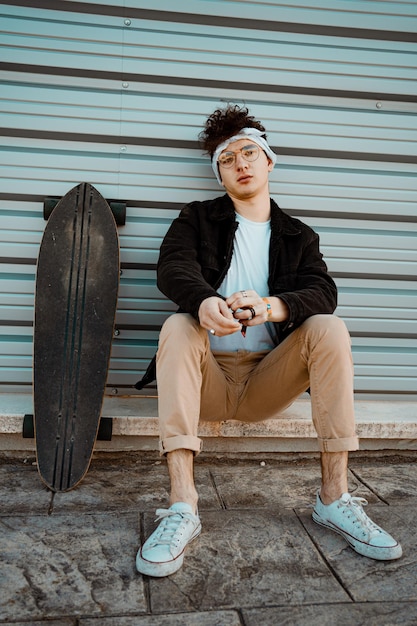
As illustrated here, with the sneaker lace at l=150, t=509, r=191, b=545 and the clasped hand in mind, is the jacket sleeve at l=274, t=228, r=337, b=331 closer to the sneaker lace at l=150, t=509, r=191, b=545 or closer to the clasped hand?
the clasped hand

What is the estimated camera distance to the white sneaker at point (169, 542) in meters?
2.11

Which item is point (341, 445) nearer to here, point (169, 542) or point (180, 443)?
point (180, 443)

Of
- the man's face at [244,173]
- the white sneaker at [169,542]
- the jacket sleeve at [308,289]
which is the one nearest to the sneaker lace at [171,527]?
the white sneaker at [169,542]

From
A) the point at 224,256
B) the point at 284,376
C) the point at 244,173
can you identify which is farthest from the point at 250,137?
the point at 284,376

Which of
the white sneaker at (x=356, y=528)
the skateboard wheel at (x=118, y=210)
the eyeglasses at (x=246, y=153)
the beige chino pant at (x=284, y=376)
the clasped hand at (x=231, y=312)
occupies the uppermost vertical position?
the eyeglasses at (x=246, y=153)

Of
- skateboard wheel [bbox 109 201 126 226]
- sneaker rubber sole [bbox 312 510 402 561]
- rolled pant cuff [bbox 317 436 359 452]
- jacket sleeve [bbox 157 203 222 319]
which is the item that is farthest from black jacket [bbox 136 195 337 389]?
sneaker rubber sole [bbox 312 510 402 561]

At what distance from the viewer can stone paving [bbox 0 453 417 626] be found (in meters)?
1.92

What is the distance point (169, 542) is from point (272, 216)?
1.84 metres

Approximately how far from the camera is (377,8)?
3.60 metres

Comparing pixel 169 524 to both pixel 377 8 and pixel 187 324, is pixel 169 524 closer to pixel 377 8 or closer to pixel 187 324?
pixel 187 324

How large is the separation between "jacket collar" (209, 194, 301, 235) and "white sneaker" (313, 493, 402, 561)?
1.40 metres

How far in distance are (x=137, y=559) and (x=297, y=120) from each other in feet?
8.75

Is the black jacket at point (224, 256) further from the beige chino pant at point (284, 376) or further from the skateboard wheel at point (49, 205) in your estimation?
the skateboard wheel at point (49, 205)

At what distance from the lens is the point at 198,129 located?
11.5 feet
